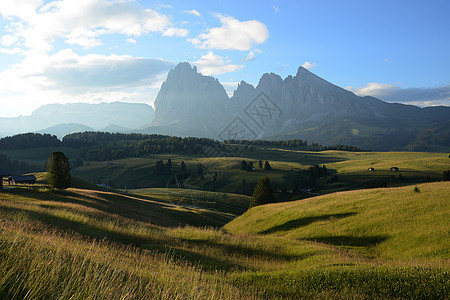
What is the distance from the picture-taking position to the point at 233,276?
1107 cm

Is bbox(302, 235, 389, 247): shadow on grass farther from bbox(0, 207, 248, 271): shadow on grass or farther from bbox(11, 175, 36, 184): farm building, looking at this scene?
bbox(11, 175, 36, 184): farm building

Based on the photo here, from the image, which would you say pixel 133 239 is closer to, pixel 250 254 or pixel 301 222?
pixel 250 254

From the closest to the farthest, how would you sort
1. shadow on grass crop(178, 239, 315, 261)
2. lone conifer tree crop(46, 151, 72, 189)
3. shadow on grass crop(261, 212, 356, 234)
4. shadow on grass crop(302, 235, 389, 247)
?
shadow on grass crop(178, 239, 315, 261) < shadow on grass crop(302, 235, 389, 247) < shadow on grass crop(261, 212, 356, 234) < lone conifer tree crop(46, 151, 72, 189)

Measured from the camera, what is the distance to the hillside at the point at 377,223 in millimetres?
21434

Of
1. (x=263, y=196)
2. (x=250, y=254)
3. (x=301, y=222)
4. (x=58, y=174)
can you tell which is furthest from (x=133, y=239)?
(x=263, y=196)

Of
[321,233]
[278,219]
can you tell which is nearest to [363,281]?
[321,233]

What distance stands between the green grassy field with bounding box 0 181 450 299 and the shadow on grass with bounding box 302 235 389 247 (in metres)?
0.09

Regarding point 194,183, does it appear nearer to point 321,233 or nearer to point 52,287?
point 321,233

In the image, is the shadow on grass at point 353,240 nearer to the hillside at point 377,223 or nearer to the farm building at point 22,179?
the hillside at point 377,223

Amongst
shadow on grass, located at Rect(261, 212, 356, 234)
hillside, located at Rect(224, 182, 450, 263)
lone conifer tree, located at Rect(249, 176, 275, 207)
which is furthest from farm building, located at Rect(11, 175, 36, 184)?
shadow on grass, located at Rect(261, 212, 356, 234)

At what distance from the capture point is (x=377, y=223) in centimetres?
2738

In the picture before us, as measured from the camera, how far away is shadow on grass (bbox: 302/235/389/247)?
24.6m

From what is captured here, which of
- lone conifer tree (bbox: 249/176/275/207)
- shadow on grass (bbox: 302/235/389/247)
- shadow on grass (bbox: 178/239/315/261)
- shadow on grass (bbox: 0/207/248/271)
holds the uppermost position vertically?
shadow on grass (bbox: 0/207/248/271)

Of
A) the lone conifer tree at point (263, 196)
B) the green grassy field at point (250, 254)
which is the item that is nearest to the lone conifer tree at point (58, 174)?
the green grassy field at point (250, 254)
